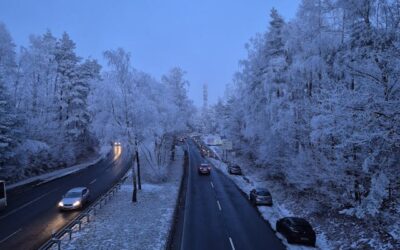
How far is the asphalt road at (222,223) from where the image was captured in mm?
17766

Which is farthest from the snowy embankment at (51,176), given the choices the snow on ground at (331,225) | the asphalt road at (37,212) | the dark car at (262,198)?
the snow on ground at (331,225)

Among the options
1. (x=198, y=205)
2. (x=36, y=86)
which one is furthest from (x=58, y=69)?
(x=198, y=205)

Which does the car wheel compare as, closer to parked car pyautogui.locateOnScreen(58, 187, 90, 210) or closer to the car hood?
parked car pyautogui.locateOnScreen(58, 187, 90, 210)

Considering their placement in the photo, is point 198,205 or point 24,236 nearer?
point 24,236

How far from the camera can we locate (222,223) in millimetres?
21719

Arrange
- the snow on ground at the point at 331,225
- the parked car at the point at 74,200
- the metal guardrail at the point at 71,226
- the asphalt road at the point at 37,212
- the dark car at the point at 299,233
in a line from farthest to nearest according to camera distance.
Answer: the parked car at the point at 74,200 → the asphalt road at the point at 37,212 → the dark car at the point at 299,233 → the metal guardrail at the point at 71,226 → the snow on ground at the point at 331,225

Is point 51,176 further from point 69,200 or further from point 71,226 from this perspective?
point 71,226

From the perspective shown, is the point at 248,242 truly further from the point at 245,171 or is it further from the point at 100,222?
the point at 245,171

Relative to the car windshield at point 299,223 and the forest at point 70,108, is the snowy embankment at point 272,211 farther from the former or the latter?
the forest at point 70,108

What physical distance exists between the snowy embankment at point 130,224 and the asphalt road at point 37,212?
6.58ft

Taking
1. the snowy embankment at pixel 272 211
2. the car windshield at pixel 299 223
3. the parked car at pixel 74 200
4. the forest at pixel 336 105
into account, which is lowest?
the snowy embankment at pixel 272 211

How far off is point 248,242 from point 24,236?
458 inches

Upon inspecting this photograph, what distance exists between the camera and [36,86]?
4975cm

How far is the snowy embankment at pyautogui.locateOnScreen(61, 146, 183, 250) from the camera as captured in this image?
16719mm
